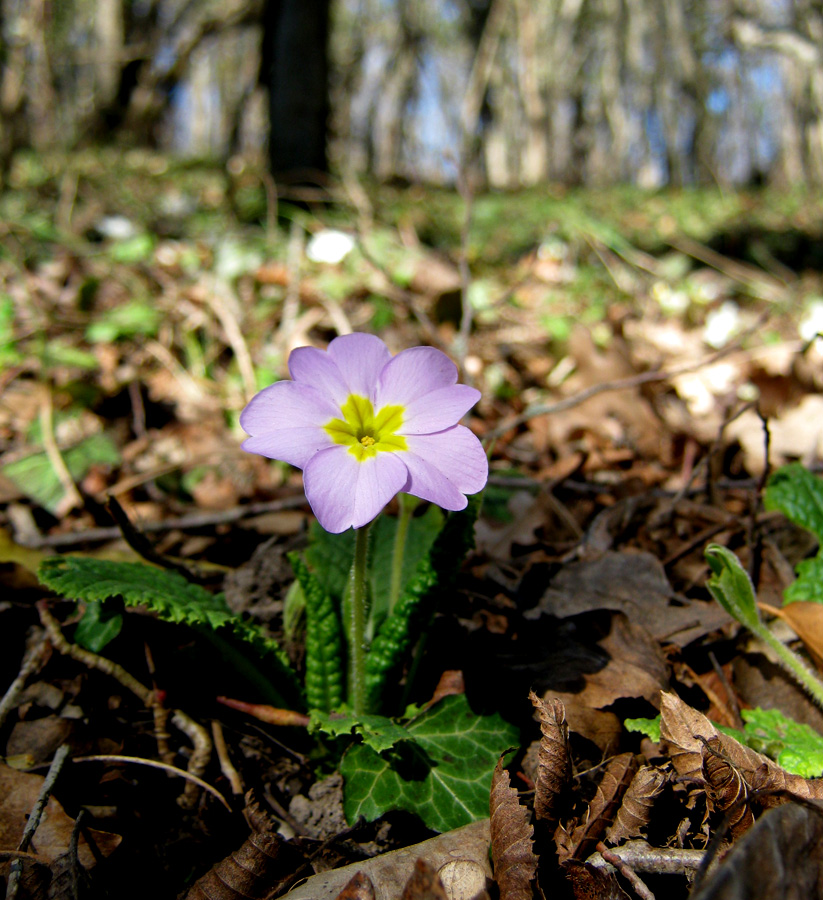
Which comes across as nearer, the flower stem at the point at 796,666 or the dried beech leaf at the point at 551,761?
the dried beech leaf at the point at 551,761

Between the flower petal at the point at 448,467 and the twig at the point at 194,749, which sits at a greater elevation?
the flower petal at the point at 448,467

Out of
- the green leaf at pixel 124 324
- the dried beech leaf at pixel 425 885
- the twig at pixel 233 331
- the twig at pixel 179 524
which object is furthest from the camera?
the green leaf at pixel 124 324

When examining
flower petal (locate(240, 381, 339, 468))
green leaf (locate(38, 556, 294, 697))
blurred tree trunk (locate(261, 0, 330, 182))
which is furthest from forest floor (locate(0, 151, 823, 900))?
blurred tree trunk (locate(261, 0, 330, 182))

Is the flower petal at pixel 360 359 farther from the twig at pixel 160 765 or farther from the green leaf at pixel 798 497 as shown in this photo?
the green leaf at pixel 798 497

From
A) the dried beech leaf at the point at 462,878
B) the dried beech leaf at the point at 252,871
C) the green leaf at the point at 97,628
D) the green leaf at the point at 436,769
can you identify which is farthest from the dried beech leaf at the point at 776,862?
the green leaf at the point at 97,628

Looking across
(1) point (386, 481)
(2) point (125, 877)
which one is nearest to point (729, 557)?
(1) point (386, 481)

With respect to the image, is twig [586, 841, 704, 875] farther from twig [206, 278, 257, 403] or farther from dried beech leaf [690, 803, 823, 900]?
twig [206, 278, 257, 403]
